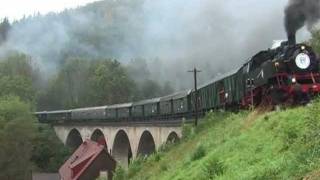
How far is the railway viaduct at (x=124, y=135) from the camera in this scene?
50.7 metres

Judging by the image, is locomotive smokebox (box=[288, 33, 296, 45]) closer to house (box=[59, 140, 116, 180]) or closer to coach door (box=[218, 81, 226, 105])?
coach door (box=[218, 81, 226, 105])

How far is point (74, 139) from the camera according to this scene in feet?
315

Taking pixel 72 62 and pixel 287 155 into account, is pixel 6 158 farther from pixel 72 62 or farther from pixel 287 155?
pixel 72 62

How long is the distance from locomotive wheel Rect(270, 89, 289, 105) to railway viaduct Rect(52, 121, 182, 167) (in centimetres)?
1691

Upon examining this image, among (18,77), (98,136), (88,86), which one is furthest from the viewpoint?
(88,86)

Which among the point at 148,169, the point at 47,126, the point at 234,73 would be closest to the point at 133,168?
the point at 148,169

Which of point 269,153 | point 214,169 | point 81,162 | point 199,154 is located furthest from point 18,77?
point 269,153

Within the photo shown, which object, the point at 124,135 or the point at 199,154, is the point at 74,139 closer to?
the point at 124,135

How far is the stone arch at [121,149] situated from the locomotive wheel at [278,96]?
48.0m

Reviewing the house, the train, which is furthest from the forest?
the train

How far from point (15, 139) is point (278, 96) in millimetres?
45201

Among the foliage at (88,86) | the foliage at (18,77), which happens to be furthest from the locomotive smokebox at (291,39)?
the foliage at (88,86)

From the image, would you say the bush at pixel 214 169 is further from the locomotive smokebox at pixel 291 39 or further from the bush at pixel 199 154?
the locomotive smokebox at pixel 291 39

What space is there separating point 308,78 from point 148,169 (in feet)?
24.7
